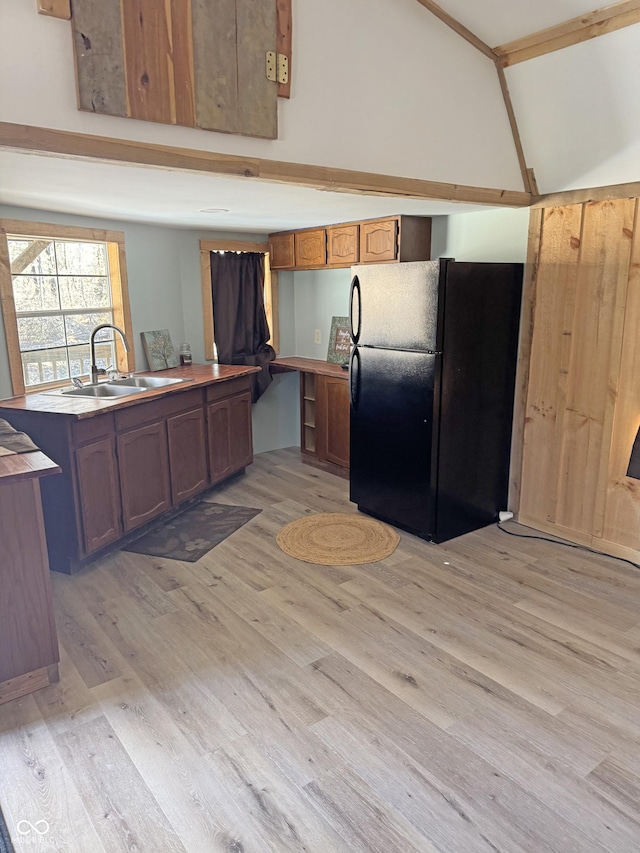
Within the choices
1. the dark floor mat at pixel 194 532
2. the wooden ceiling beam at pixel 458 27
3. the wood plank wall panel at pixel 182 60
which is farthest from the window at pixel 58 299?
the wooden ceiling beam at pixel 458 27

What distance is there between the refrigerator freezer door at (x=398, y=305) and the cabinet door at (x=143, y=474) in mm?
1452

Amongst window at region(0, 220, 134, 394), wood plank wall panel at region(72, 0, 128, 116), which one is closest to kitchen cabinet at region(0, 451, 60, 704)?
wood plank wall panel at region(72, 0, 128, 116)

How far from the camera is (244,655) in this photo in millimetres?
2523

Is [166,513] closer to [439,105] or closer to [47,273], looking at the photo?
[47,273]

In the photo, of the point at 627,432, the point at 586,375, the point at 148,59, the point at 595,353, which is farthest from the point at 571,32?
the point at 627,432

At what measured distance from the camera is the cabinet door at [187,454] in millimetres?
3863

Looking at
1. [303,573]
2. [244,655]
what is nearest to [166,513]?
[303,573]

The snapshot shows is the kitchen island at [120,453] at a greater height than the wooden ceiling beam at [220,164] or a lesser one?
lesser

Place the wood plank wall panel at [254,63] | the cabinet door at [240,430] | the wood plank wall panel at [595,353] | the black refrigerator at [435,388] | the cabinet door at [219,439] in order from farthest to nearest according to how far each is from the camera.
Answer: the cabinet door at [240,430] < the cabinet door at [219,439] < the black refrigerator at [435,388] < the wood plank wall panel at [595,353] < the wood plank wall panel at [254,63]

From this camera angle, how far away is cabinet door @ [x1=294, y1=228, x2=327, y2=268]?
4770mm

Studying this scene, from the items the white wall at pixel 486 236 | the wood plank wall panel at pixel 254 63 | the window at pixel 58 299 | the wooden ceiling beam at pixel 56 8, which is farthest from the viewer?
the white wall at pixel 486 236

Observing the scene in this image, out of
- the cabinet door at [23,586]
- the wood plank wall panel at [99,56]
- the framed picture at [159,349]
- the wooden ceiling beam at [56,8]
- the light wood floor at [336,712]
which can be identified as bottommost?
the light wood floor at [336,712]

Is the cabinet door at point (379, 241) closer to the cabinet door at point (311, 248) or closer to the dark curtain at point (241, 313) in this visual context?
the cabinet door at point (311, 248)

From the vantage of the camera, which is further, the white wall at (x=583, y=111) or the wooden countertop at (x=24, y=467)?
the white wall at (x=583, y=111)
